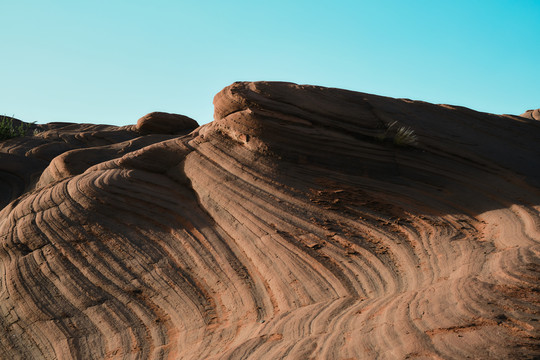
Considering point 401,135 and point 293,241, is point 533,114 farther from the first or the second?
point 293,241

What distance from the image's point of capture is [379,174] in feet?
30.1

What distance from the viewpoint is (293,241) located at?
7.65 metres

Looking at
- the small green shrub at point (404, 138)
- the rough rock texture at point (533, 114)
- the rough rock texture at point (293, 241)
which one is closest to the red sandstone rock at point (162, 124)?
the rough rock texture at point (293, 241)

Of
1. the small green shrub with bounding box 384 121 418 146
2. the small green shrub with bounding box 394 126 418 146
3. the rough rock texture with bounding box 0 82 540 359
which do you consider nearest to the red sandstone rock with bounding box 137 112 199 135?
the rough rock texture with bounding box 0 82 540 359

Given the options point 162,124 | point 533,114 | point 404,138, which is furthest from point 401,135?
point 162,124

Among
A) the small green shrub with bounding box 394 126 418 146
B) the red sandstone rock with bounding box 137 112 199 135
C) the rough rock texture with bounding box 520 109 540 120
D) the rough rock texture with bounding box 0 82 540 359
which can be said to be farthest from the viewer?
the red sandstone rock with bounding box 137 112 199 135

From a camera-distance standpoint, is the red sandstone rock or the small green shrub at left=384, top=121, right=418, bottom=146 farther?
the red sandstone rock

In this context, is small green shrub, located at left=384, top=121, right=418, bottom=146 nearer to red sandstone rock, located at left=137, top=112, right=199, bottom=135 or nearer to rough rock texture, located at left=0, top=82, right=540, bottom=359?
rough rock texture, located at left=0, top=82, right=540, bottom=359

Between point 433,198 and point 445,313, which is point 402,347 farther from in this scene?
point 433,198

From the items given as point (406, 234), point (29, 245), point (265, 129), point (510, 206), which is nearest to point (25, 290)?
point (29, 245)

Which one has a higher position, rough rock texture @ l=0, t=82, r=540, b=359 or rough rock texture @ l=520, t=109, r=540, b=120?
rough rock texture @ l=520, t=109, r=540, b=120

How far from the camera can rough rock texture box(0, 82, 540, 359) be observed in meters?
4.96

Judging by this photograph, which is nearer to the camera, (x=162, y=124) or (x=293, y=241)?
(x=293, y=241)

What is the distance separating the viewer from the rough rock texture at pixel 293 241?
4.96m
